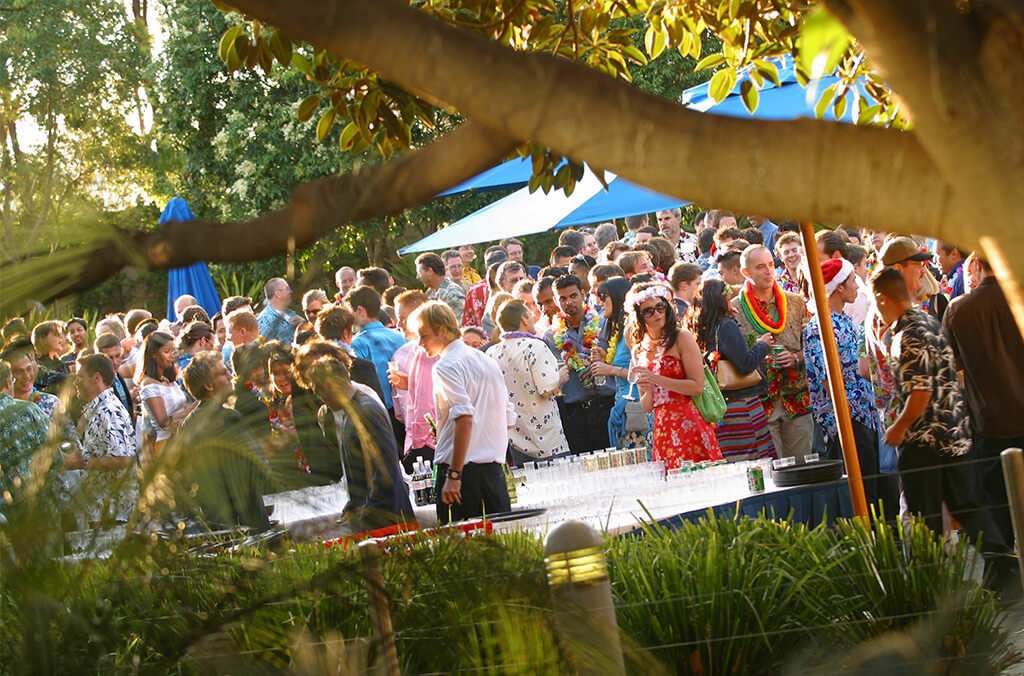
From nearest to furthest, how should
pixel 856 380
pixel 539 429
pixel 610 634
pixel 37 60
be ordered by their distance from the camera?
pixel 37 60
pixel 610 634
pixel 856 380
pixel 539 429

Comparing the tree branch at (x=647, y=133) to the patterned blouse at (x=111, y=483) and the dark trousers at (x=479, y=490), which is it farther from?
the dark trousers at (x=479, y=490)

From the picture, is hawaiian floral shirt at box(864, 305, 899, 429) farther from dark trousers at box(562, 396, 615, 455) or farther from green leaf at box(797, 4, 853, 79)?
green leaf at box(797, 4, 853, 79)

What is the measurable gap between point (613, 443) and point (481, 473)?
2614 mm

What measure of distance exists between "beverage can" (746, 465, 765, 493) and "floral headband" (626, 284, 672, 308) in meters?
1.72

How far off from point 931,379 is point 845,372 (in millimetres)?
1567

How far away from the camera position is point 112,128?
76.4 inches

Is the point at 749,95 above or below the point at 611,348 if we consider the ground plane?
above

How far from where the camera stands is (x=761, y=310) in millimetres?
7551

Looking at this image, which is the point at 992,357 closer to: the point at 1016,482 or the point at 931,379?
the point at 931,379

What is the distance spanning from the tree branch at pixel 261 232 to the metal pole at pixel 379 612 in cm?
86

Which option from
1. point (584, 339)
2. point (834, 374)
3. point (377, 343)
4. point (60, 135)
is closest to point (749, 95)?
point (834, 374)

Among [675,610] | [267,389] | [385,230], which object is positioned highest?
[385,230]

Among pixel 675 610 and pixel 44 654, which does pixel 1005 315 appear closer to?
pixel 675 610

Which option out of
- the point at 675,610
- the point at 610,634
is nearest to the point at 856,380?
the point at 675,610
